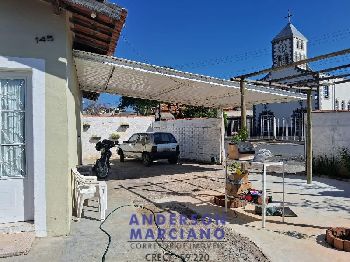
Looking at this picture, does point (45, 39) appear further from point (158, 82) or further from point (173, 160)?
point (173, 160)

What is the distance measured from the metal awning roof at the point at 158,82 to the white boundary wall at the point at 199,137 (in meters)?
1.35

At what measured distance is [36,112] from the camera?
5.14 meters

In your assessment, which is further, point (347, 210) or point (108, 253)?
point (347, 210)

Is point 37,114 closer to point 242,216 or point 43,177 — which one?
point 43,177

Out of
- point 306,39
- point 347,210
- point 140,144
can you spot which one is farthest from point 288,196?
point 306,39

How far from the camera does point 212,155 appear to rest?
52.5ft

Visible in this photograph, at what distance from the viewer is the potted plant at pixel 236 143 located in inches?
273

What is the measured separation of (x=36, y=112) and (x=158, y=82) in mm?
5510

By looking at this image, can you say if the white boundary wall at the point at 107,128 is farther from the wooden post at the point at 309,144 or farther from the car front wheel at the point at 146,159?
the wooden post at the point at 309,144

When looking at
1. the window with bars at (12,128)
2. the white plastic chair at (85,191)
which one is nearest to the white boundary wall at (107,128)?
the white plastic chair at (85,191)

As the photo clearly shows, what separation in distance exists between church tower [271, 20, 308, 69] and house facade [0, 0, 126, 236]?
143 feet

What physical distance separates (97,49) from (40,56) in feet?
10.3

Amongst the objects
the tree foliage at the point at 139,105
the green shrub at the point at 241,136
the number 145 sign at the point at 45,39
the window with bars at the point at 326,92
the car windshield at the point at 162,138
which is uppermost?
the window with bars at the point at 326,92

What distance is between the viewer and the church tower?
150 ft
